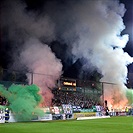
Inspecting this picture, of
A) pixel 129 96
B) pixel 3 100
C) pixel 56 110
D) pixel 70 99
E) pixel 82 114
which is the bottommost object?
pixel 82 114

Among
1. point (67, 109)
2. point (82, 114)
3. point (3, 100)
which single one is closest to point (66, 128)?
point (3, 100)

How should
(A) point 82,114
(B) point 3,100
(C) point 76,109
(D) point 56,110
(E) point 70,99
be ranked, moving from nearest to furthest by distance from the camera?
1. (B) point 3,100
2. (D) point 56,110
3. (A) point 82,114
4. (C) point 76,109
5. (E) point 70,99

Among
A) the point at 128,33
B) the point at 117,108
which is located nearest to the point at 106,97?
the point at 117,108

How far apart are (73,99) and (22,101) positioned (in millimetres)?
12092

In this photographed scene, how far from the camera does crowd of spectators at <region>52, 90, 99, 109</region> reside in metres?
31.5

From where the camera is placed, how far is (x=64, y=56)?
39281mm

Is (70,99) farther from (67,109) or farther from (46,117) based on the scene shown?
(46,117)

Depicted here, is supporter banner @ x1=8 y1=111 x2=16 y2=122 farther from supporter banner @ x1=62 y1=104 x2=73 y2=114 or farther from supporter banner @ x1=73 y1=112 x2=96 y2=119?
supporter banner @ x1=73 y1=112 x2=96 y2=119

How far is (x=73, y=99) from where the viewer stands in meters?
33.6

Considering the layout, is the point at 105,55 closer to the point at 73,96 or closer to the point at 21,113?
the point at 73,96

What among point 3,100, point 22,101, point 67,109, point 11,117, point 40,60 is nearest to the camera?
point 11,117

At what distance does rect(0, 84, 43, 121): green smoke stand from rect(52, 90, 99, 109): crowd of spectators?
22.2 feet

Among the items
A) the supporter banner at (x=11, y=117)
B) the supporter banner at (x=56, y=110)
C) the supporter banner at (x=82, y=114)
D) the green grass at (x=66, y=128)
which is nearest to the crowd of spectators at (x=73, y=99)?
the supporter banner at (x=82, y=114)

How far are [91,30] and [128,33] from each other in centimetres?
470
